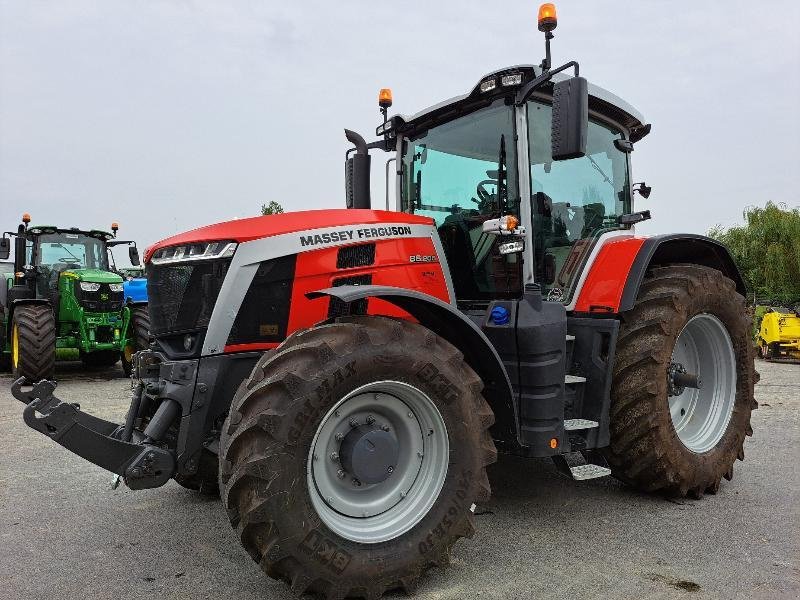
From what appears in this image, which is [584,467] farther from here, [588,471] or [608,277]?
[608,277]

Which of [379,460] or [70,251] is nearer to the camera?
[379,460]

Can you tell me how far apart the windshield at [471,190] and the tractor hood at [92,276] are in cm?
750

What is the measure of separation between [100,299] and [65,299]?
0.67 m

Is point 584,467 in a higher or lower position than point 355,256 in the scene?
lower

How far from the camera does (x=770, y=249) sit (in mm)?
22672

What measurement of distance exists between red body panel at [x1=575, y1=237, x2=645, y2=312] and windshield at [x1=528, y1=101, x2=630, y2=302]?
0.28ft

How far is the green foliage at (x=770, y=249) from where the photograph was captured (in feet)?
72.5

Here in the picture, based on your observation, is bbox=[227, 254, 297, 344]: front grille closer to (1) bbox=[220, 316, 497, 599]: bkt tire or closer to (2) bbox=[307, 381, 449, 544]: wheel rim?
(1) bbox=[220, 316, 497, 599]: bkt tire

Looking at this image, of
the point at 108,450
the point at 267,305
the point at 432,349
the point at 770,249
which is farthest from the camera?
the point at 770,249

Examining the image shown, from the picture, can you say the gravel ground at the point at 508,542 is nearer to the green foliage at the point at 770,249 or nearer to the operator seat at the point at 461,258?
the operator seat at the point at 461,258

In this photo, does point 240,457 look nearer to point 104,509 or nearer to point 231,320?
point 231,320

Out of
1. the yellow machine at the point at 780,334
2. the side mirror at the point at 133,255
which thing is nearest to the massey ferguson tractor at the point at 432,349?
the side mirror at the point at 133,255

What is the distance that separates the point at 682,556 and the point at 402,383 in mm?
1717

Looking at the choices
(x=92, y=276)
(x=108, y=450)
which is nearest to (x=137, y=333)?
(x=92, y=276)
